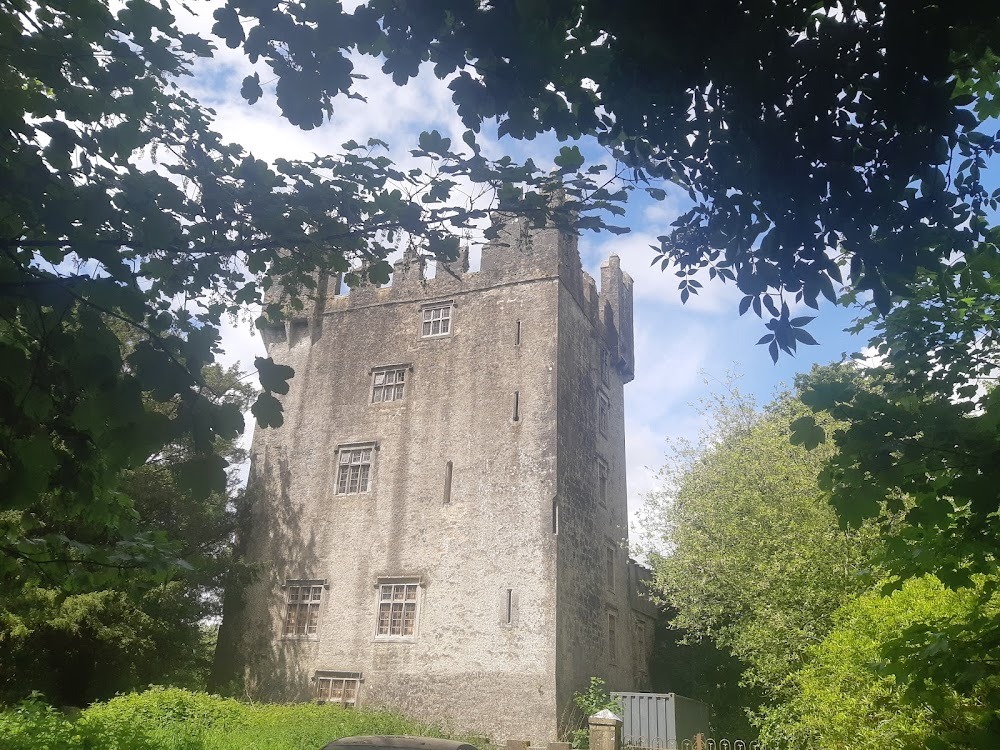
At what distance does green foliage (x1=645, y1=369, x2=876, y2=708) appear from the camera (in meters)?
16.7

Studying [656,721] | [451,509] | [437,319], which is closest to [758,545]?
[656,721]

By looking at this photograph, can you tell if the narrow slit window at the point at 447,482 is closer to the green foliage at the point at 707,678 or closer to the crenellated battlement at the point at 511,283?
the crenellated battlement at the point at 511,283

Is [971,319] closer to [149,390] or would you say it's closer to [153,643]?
[149,390]

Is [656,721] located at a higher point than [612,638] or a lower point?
lower

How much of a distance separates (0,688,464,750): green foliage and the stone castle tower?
223cm

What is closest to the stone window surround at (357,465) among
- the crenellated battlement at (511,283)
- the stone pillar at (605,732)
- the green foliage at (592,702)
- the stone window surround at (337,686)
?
the crenellated battlement at (511,283)

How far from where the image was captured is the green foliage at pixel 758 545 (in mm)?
→ 16734

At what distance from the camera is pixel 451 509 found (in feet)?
71.5

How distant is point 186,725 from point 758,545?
13826 mm

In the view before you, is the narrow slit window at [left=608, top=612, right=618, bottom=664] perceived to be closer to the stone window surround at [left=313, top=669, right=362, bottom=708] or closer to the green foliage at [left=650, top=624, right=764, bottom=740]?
the green foliage at [left=650, top=624, right=764, bottom=740]

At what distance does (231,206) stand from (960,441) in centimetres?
512

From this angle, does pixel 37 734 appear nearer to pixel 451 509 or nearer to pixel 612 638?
pixel 451 509

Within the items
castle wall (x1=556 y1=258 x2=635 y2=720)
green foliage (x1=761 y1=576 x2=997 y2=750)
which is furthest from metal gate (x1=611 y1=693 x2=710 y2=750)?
green foliage (x1=761 y1=576 x2=997 y2=750)

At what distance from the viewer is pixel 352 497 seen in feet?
76.0
